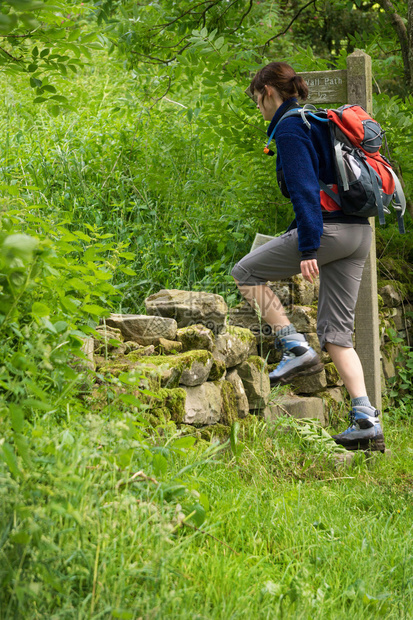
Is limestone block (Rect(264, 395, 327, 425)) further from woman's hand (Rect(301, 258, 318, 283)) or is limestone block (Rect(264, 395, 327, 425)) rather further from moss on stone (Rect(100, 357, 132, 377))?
moss on stone (Rect(100, 357, 132, 377))

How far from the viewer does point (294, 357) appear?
4.07 meters

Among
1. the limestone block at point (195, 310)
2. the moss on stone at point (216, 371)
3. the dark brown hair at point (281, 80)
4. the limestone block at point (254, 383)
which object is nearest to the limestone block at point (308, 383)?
the limestone block at point (254, 383)

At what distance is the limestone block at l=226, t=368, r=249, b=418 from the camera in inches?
154

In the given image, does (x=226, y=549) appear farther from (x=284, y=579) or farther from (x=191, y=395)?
(x=191, y=395)

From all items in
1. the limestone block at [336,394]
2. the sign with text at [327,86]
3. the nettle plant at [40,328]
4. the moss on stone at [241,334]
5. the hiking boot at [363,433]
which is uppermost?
the sign with text at [327,86]

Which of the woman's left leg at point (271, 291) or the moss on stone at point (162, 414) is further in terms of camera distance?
the woman's left leg at point (271, 291)

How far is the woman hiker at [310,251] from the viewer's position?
3.50m

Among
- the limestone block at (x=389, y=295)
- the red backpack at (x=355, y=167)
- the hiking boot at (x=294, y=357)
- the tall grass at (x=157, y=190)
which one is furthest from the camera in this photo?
the limestone block at (x=389, y=295)

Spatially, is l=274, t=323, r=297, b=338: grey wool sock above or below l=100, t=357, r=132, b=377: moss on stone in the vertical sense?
below

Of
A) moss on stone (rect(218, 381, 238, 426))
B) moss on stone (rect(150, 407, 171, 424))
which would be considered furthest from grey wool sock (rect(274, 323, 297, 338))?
moss on stone (rect(150, 407, 171, 424))

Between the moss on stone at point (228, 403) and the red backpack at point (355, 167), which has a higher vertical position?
the red backpack at point (355, 167)

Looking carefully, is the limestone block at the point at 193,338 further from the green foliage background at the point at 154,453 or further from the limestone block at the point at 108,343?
the green foliage background at the point at 154,453

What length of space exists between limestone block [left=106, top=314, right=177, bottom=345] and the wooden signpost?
0.91 metres

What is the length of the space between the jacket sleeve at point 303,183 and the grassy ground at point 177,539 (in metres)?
1.22
